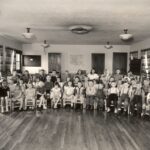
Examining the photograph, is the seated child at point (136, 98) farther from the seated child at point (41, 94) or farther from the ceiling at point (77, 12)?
the seated child at point (41, 94)

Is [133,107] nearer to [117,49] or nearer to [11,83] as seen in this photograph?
[11,83]

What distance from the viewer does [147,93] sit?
7.29 m

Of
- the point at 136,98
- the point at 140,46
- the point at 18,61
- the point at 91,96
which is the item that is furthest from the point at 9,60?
the point at 136,98

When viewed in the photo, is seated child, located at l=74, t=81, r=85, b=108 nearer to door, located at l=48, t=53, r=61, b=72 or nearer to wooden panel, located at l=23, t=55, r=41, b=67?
door, located at l=48, t=53, r=61, b=72

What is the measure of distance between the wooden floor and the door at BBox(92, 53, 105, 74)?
Answer: 710 centimetres

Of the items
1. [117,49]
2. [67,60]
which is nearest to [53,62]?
[67,60]

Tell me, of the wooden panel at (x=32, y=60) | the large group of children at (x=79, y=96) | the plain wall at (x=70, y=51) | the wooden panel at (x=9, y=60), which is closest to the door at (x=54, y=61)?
the plain wall at (x=70, y=51)

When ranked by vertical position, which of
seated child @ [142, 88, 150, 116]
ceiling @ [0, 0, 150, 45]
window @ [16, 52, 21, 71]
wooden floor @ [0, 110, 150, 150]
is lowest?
wooden floor @ [0, 110, 150, 150]

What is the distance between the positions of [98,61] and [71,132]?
919 cm

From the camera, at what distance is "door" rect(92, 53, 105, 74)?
14.1 meters

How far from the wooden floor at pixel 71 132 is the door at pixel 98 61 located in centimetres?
710

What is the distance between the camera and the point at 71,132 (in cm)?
→ 523

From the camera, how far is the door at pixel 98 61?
46.1 feet

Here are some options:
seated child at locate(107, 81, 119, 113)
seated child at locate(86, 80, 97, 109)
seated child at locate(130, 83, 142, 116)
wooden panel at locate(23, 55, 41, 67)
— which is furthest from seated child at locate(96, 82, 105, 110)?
Result: wooden panel at locate(23, 55, 41, 67)
